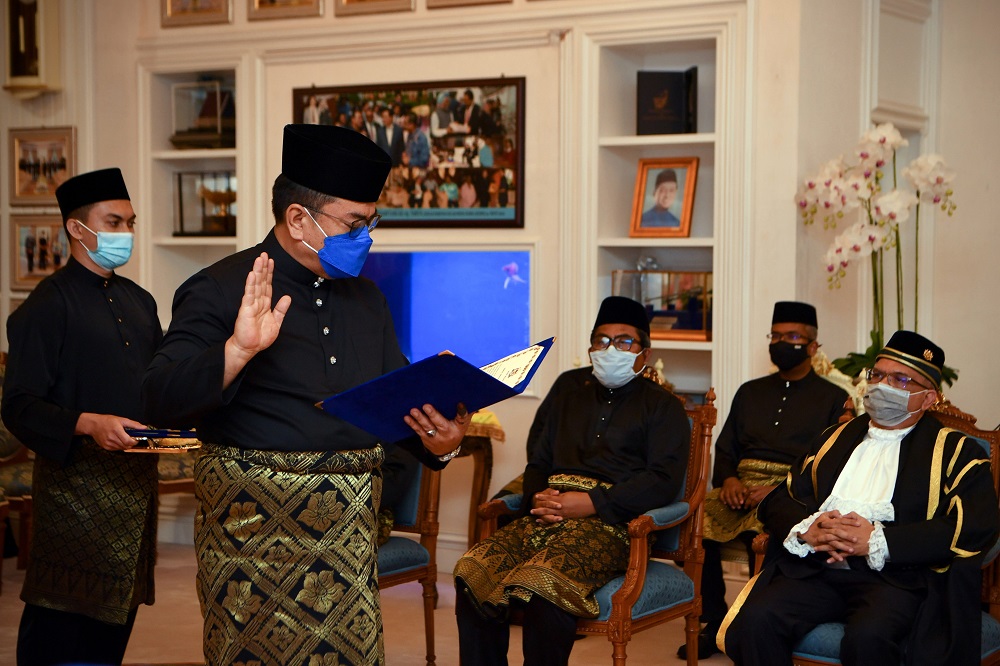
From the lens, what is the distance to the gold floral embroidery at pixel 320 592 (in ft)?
8.13

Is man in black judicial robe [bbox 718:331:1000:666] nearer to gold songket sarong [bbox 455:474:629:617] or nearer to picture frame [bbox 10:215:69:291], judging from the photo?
gold songket sarong [bbox 455:474:629:617]

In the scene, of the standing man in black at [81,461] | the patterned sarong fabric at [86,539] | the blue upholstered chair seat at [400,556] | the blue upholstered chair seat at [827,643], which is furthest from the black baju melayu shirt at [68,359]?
the blue upholstered chair seat at [827,643]

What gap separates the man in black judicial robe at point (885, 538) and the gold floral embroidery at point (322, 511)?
5.51 ft

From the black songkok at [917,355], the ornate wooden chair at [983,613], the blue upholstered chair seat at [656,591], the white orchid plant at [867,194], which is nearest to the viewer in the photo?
the ornate wooden chair at [983,613]

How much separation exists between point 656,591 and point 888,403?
1.02 metres

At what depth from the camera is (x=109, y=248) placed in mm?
3830

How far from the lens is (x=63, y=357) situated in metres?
3.71

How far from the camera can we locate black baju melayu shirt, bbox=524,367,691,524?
4.21 meters

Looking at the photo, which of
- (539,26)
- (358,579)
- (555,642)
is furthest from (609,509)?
(539,26)

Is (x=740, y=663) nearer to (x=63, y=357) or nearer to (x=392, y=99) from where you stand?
(x=63, y=357)

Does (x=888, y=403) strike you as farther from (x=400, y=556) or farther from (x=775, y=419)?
(x=400, y=556)

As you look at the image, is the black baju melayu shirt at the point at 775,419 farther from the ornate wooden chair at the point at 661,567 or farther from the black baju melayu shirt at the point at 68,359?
the black baju melayu shirt at the point at 68,359

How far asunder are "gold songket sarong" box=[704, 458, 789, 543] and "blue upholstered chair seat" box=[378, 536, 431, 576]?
1192 mm

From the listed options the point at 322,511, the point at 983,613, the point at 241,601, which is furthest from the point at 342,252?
the point at 983,613
